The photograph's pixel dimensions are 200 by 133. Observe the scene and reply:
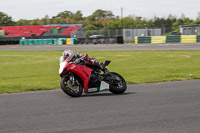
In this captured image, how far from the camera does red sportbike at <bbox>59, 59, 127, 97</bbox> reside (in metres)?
8.79

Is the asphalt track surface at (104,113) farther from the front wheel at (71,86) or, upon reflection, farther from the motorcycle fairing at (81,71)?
the motorcycle fairing at (81,71)

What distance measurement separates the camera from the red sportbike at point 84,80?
8789 millimetres

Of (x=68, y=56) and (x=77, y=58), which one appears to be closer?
(x=77, y=58)

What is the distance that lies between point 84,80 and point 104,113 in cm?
262

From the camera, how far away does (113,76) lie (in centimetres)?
940

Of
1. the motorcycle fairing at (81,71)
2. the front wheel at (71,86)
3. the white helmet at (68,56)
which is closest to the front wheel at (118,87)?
the motorcycle fairing at (81,71)

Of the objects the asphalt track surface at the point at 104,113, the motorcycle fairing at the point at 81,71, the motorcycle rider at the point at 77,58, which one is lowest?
the asphalt track surface at the point at 104,113

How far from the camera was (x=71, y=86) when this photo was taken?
29.1 feet

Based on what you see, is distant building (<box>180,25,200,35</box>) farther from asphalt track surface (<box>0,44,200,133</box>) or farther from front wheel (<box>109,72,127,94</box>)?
asphalt track surface (<box>0,44,200,133</box>)

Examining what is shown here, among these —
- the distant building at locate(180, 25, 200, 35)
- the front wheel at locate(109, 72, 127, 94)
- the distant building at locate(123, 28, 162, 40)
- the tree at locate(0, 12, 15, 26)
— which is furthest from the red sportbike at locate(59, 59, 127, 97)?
the tree at locate(0, 12, 15, 26)

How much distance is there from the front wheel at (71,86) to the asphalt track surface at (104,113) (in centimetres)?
19

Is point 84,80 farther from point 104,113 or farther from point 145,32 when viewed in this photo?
point 145,32

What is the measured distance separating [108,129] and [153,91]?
4311 mm

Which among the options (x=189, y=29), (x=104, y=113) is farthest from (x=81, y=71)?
(x=189, y=29)
